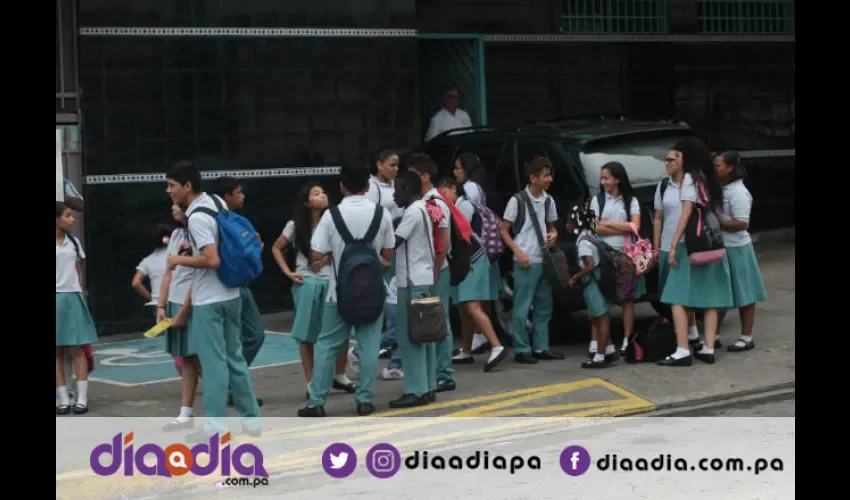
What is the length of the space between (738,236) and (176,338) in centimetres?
497

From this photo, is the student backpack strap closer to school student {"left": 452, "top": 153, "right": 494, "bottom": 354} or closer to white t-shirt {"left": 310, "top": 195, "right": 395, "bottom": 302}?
white t-shirt {"left": 310, "top": 195, "right": 395, "bottom": 302}

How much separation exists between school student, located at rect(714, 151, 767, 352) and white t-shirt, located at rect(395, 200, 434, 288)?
110 inches

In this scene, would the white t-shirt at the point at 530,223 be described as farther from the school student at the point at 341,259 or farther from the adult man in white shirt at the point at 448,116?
the adult man in white shirt at the point at 448,116

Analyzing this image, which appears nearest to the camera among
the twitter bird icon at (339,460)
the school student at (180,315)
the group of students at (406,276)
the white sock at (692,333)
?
the twitter bird icon at (339,460)

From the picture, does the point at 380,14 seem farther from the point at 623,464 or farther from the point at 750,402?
the point at 623,464

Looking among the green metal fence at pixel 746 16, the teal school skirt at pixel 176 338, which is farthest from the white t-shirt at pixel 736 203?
the green metal fence at pixel 746 16

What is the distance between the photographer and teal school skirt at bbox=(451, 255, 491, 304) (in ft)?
39.0

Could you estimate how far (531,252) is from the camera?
12.1 m

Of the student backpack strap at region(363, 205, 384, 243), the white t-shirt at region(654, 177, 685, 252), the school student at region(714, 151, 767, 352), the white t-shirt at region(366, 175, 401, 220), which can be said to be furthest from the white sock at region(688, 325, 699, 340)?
Answer: the student backpack strap at region(363, 205, 384, 243)

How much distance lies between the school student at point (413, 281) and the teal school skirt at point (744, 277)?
287 cm

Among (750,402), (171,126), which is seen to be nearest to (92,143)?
(171,126)

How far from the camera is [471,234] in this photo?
11.7m

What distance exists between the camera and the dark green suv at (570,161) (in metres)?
12.6
